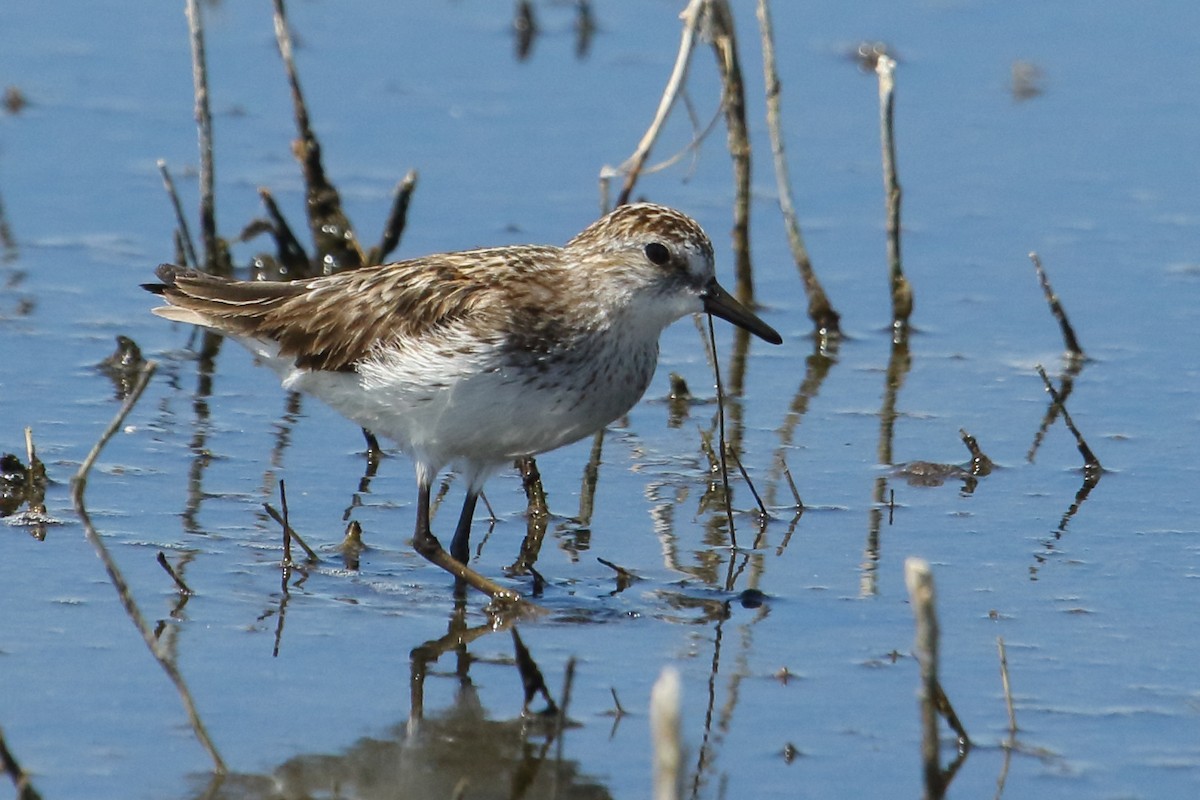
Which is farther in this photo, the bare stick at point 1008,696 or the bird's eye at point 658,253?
the bird's eye at point 658,253

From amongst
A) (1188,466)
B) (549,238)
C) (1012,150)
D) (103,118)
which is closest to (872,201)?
(1012,150)

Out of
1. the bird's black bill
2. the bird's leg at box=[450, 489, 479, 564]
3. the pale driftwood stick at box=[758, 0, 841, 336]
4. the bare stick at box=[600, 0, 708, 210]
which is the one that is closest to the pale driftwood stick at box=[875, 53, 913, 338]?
the pale driftwood stick at box=[758, 0, 841, 336]

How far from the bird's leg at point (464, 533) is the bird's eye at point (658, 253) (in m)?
1.15

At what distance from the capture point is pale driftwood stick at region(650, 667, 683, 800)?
13.0 ft

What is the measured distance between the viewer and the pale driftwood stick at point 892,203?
972 centimetres

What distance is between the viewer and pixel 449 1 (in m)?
15.3

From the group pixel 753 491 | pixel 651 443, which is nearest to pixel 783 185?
pixel 651 443

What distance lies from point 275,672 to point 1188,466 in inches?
170

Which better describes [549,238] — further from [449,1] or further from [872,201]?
[449,1]

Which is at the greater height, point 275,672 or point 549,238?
point 549,238

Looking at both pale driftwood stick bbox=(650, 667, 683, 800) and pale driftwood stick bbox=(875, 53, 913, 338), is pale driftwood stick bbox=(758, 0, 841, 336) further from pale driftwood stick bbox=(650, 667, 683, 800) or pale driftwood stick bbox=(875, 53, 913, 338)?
pale driftwood stick bbox=(650, 667, 683, 800)

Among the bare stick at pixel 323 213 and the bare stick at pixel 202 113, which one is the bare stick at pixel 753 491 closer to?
the bare stick at pixel 323 213

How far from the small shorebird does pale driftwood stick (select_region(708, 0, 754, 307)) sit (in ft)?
8.37

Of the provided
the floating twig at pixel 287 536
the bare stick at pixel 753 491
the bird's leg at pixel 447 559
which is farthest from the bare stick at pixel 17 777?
the bare stick at pixel 753 491
